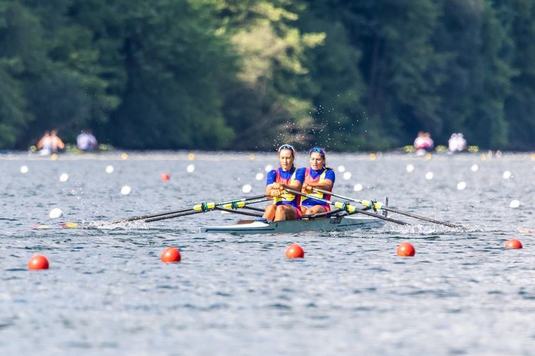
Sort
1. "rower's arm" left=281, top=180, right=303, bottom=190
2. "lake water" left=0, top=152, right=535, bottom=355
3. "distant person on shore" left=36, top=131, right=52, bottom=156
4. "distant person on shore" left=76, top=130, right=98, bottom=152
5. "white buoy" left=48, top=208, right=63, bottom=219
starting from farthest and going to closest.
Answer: "distant person on shore" left=76, top=130, right=98, bottom=152 → "distant person on shore" left=36, top=131, right=52, bottom=156 → "white buoy" left=48, top=208, right=63, bottom=219 → "rower's arm" left=281, top=180, right=303, bottom=190 → "lake water" left=0, top=152, right=535, bottom=355

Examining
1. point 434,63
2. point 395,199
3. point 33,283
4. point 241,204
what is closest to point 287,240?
point 241,204

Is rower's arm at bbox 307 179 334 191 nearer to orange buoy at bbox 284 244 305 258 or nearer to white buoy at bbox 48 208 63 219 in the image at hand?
orange buoy at bbox 284 244 305 258

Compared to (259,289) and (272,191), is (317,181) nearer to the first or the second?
(272,191)

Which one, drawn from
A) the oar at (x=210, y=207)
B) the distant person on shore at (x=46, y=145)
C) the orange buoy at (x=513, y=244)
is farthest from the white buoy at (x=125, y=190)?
the distant person on shore at (x=46, y=145)

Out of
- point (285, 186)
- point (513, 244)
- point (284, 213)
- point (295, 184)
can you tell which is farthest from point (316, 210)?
point (513, 244)

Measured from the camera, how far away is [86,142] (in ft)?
243

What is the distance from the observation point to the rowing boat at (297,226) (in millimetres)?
27062

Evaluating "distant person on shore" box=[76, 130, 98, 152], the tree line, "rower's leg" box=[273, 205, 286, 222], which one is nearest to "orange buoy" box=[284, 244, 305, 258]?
"rower's leg" box=[273, 205, 286, 222]

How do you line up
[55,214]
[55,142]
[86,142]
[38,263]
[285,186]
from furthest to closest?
[86,142], [55,142], [55,214], [285,186], [38,263]

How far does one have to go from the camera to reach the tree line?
7494cm

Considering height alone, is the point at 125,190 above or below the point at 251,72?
below

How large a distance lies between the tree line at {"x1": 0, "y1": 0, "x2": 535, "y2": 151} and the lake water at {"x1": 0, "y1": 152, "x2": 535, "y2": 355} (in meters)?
39.5

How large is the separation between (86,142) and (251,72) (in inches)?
593

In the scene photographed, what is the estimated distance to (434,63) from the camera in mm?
104000
